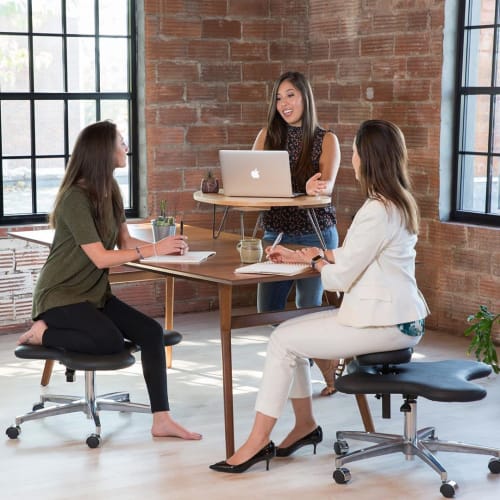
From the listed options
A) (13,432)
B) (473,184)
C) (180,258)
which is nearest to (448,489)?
(180,258)

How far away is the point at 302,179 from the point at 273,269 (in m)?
1.08

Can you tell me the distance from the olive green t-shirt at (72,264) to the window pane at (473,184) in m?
2.85

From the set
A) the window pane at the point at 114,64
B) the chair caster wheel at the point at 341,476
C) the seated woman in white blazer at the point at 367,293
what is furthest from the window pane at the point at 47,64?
the chair caster wheel at the point at 341,476

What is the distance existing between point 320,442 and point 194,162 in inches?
126

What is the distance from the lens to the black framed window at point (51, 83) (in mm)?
6496

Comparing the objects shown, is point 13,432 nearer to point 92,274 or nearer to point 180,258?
point 92,274

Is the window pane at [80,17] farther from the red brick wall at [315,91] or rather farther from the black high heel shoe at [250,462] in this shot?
the black high heel shoe at [250,462]

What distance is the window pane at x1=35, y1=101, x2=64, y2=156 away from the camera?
21.7 feet

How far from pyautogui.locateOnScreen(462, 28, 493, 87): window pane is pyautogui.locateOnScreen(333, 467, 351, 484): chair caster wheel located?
3.23 meters

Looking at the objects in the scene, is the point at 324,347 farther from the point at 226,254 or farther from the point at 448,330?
the point at 448,330

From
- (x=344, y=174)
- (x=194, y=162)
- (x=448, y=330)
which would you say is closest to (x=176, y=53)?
(x=194, y=162)

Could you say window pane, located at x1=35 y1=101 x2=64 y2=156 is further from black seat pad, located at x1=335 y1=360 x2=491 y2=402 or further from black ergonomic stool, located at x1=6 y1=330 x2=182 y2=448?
black seat pad, located at x1=335 y1=360 x2=491 y2=402

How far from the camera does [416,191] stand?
6.63m

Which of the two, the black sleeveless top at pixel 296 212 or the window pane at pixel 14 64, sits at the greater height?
the window pane at pixel 14 64
